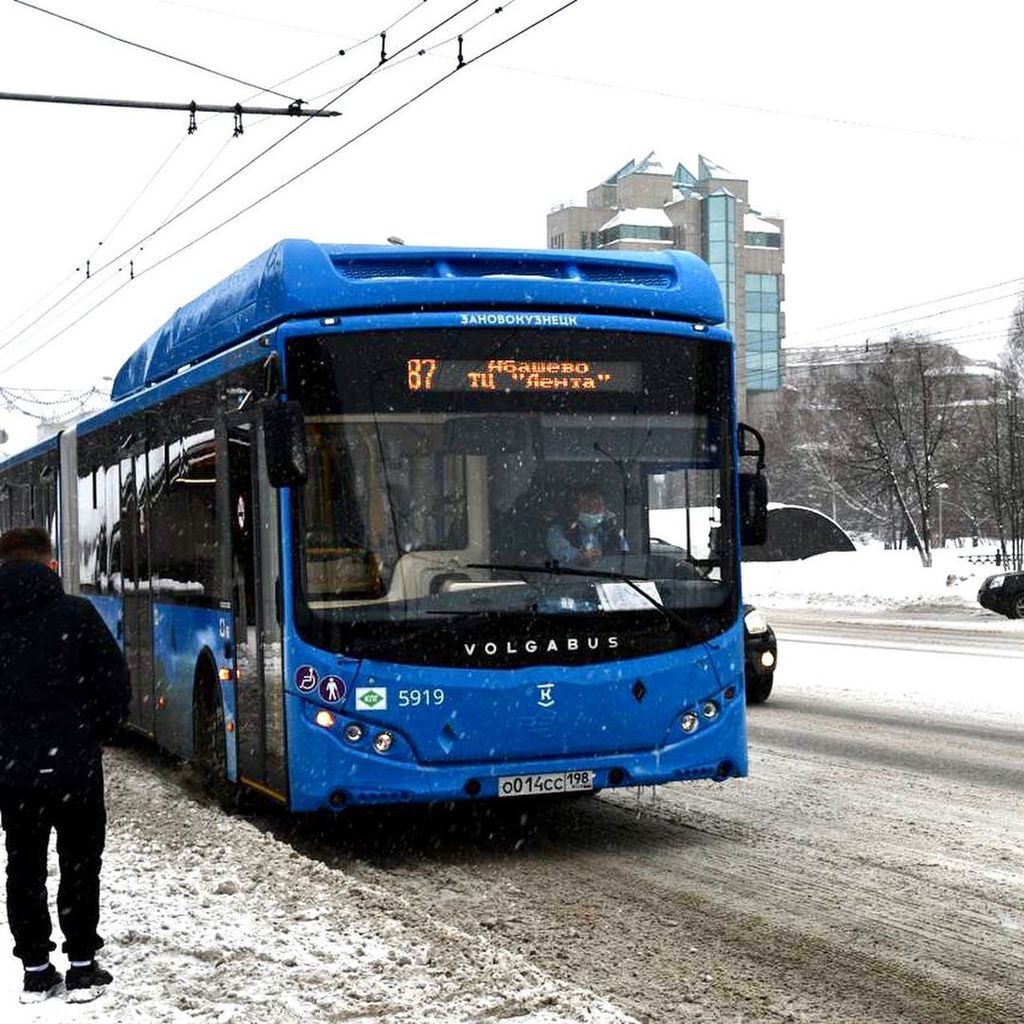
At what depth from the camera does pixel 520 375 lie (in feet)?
31.0

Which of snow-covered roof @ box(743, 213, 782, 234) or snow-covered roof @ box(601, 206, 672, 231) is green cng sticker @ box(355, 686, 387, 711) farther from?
snow-covered roof @ box(743, 213, 782, 234)

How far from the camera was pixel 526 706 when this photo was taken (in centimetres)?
924

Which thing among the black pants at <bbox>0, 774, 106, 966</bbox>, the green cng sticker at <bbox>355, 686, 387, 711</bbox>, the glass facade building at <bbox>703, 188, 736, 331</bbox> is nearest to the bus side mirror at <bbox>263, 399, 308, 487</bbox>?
the green cng sticker at <bbox>355, 686, 387, 711</bbox>

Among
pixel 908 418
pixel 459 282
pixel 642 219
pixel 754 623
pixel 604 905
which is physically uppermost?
pixel 642 219

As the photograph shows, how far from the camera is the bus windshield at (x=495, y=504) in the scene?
912 centimetres

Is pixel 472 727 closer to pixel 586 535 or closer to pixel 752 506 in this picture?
pixel 586 535

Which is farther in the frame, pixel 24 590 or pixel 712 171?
pixel 712 171

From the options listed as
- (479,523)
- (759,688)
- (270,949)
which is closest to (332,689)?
(479,523)

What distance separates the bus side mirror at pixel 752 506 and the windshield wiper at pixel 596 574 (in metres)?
0.68

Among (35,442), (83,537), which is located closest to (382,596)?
(83,537)

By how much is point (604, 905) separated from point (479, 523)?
2.11 metres

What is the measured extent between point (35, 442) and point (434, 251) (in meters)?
9.72

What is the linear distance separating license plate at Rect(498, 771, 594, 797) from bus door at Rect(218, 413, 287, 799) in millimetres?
1141

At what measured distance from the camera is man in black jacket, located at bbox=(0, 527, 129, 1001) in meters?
6.15
